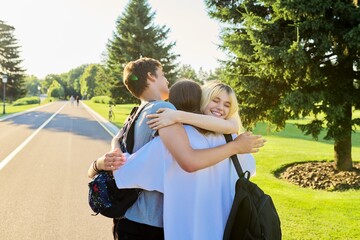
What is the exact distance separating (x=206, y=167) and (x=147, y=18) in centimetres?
3470

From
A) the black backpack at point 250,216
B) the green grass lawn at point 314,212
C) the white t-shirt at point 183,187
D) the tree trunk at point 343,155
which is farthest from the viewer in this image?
the tree trunk at point 343,155

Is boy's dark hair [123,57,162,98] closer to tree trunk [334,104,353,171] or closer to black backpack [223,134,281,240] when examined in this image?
black backpack [223,134,281,240]

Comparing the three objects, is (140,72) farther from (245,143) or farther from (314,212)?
(314,212)

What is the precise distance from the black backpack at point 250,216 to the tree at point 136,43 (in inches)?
1227

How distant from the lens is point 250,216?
177 cm

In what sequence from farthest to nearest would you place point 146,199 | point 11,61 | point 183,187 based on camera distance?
point 11,61
point 146,199
point 183,187

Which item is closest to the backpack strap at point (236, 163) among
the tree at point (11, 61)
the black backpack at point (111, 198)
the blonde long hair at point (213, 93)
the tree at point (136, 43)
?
the blonde long hair at point (213, 93)

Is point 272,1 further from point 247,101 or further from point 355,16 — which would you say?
point 247,101

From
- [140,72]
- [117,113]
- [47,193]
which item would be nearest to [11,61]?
[117,113]

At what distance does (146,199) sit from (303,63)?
618 cm

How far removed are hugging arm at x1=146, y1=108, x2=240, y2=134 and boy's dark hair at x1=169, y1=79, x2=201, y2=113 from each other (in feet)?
0.51

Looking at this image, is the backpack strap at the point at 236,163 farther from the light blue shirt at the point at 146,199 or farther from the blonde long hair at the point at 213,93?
the light blue shirt at the point at 146,199

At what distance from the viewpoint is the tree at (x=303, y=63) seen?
736 cm

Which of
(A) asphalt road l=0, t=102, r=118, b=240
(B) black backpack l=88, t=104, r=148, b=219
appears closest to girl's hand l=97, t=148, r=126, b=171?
(B) black backpack l=88, t=104, r=148, b=219
